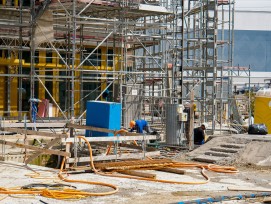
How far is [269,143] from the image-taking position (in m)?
19.5

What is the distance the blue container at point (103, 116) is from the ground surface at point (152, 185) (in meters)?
3.63

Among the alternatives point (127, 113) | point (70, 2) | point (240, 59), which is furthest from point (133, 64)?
point (240, 59)

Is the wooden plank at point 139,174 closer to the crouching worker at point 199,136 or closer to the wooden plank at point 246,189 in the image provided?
the wooden plank at point 246,189

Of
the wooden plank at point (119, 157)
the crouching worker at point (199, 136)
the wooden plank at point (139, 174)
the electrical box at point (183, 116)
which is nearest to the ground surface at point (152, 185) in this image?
the wooden plank at point (139, 174)

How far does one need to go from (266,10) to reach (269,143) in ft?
166

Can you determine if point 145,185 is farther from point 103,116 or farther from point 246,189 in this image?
point 103,116

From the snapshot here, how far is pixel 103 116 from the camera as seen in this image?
1981 cm

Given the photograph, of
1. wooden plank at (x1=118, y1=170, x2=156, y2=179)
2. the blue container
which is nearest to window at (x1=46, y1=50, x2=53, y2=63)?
the blue container

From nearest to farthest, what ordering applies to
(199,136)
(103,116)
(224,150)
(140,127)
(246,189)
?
(246,189)
(224,150)
(103,116)
(140,127)
(199,136)

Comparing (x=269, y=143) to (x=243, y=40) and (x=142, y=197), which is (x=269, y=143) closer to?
(x=142, y=197)

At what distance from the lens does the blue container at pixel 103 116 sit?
1958 cm

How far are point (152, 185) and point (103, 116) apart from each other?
5915 mm

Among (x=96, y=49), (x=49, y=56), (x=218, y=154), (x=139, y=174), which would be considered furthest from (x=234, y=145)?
(x=49, y=56)

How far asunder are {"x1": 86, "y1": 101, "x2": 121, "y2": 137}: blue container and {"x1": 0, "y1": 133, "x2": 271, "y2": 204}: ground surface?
363 centimetres
